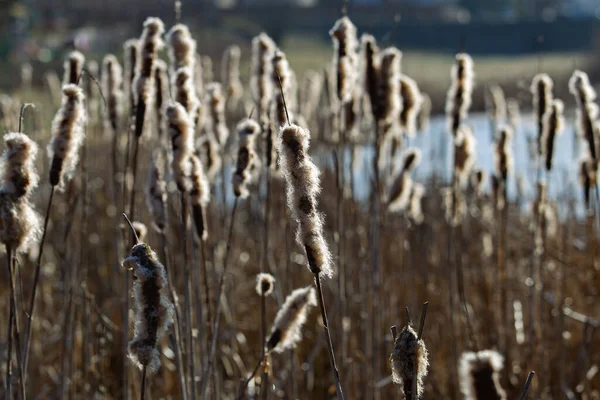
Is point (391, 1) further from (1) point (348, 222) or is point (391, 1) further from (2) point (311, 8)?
(2) point (311, 8)

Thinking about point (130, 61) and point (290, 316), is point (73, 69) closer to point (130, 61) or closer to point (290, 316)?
point (130, 61)

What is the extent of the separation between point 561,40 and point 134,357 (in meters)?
45.0

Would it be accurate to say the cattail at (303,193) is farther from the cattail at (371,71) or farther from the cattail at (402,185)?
the cattail at (402,185)

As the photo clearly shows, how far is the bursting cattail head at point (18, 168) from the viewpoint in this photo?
143cm

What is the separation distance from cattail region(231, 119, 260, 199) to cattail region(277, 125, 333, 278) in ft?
2.04

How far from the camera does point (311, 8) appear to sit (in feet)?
158

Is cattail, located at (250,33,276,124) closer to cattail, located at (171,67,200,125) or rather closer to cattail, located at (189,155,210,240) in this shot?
cattail, located at (171,67,200,125)

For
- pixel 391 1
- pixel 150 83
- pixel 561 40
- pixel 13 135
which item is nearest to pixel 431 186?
pixel 391 1

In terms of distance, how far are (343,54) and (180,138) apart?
67 centimetres

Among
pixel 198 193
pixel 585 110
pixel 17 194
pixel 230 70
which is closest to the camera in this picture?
pixel 17 194

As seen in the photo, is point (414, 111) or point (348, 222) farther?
point (348, 222)

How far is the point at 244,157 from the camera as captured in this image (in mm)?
1917

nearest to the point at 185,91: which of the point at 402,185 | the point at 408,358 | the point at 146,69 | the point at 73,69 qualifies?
the point at 146,69

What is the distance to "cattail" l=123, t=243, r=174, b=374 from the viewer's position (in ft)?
4.27
